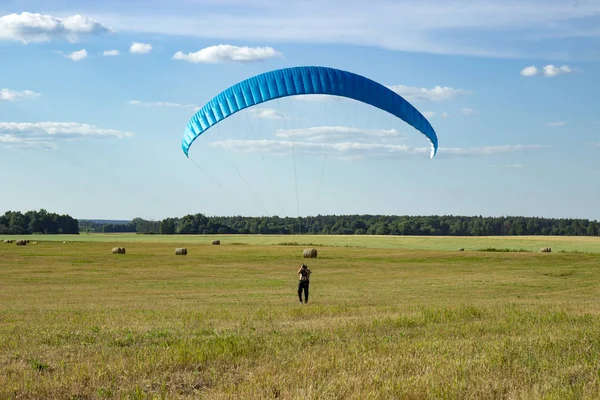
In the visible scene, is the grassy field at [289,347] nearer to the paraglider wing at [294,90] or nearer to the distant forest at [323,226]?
the paraglider wing at [294,90]

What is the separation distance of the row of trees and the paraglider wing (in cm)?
14947

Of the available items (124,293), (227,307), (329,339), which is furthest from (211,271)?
(329,339)

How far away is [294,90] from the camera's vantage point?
31078 millimetres

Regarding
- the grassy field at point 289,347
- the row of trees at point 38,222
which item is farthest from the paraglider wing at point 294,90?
the row of trees at point 38,222

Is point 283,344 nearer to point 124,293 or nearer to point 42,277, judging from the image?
point 124,293

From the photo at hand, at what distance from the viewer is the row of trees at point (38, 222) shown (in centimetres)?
17062

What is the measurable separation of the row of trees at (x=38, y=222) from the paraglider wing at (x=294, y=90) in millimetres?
149468

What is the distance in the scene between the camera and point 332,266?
160 feet

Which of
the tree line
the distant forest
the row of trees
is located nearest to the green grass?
the distant forest

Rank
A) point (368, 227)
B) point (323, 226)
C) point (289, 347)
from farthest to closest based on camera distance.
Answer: point (323, 226) → point (368, 227) → point (289, 347)

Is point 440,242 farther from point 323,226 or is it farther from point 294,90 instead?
point 323,226

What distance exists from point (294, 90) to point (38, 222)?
6122 inches

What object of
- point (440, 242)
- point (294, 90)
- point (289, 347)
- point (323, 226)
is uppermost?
point (294, 90)

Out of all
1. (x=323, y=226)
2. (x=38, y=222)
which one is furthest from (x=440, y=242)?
(x=38, y=222)
